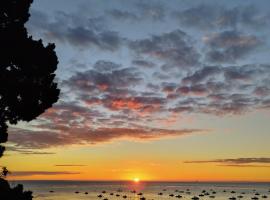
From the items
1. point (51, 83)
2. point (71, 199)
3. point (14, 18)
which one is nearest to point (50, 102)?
point (51, 83)

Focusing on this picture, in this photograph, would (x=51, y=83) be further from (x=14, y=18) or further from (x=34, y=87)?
(x=14, y=18)

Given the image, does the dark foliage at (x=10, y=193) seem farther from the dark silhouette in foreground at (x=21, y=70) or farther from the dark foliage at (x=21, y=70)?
the dark foliage at (x=21, y=70)

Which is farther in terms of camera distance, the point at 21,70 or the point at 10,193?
the point at 21,70

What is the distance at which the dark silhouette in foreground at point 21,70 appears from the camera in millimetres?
22609

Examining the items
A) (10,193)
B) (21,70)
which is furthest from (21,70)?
(10,193)

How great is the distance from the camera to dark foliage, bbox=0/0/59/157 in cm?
2261

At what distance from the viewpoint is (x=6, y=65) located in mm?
22797

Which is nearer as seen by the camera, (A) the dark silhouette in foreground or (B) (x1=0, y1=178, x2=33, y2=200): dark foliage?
(B) (x1=0, y1=178, x2=33, y2=200): dark foliage

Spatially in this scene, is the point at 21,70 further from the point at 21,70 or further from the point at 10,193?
the point at 10,193

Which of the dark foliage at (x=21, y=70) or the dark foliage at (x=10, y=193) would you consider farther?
the dark foliage at (x=21, y=70)

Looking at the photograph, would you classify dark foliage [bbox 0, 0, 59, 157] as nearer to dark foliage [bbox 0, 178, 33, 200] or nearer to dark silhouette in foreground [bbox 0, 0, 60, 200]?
dark silhouette in foreground [bbox 0, 0, 60, 200]

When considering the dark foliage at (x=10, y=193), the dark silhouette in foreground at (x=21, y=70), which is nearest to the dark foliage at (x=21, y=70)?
the dark silhouette in foreground at (x=21, y=70)

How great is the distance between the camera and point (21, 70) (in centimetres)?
2316

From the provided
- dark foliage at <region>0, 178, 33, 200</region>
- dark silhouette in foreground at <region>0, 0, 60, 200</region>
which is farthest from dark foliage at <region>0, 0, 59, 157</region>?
dark foliage at <region>0, 178, 33, 200</region>
